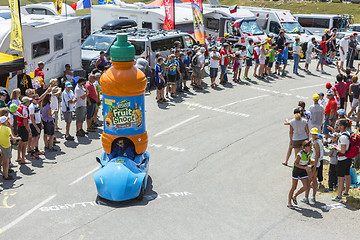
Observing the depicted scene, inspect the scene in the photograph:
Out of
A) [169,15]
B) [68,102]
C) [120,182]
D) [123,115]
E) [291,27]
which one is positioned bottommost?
[120,182]

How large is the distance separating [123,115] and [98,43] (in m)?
12.1

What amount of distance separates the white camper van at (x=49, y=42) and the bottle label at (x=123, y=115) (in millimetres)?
6824

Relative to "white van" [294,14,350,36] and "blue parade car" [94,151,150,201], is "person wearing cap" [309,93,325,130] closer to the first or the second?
"blue parade car" [94,151,150,201]

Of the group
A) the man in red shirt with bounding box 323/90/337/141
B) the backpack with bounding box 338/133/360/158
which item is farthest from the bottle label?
the man in red shirt with bounding box 323/90/337/141

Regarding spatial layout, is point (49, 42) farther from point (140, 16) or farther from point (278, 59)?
point (278, 59)

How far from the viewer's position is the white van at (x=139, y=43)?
21.2m

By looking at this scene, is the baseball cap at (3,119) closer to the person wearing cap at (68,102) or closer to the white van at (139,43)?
the person wearing cap at (68,102)

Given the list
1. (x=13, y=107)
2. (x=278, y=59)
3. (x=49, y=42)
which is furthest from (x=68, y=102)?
(x=278, y=59)

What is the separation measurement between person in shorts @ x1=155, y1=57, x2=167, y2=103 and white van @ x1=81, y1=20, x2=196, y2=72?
2.67 metres

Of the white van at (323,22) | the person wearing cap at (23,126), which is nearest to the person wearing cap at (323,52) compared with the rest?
the white van at (323,22)

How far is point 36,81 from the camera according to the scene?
56.5 feet

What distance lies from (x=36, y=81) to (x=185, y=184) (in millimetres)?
7707

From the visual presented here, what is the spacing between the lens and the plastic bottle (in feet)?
36.5

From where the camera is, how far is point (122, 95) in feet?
36.6
